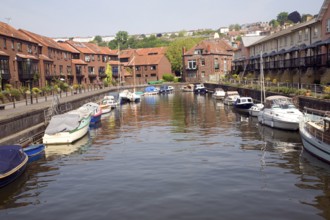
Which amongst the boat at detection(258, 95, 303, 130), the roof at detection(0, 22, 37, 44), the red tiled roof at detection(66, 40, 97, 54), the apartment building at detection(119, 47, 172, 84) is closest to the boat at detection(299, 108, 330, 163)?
the boat at detection(258, 95, 303, 130)

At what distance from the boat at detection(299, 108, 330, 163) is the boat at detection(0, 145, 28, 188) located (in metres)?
18.3

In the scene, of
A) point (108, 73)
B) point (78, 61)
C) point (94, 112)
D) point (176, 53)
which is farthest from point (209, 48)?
point (94, 112)

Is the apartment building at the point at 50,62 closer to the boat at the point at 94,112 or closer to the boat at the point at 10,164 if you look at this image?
the boat at the point at 94,112

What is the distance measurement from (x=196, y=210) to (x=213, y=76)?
325 ft

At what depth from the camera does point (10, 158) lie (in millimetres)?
21188

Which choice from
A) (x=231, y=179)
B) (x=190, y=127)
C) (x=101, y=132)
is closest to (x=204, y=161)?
(x=231, y=179)

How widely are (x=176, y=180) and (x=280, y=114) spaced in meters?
17.4

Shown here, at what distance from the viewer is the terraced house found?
47562 mm

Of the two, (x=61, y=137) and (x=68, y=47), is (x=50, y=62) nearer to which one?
(x=68, y=47)

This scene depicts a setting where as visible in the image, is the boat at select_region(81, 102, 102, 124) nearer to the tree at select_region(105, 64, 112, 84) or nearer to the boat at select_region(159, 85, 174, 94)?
the boat at select_region(159, 85, 174, 94)

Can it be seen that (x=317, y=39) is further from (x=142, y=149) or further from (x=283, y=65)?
(x=142, y=149)

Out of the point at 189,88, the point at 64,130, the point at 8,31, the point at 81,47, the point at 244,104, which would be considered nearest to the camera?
the point at 64,130

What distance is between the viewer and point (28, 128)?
34.3 meters

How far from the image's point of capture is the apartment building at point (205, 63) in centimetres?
11421
